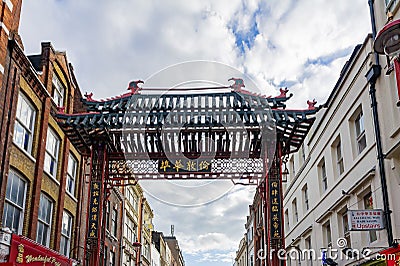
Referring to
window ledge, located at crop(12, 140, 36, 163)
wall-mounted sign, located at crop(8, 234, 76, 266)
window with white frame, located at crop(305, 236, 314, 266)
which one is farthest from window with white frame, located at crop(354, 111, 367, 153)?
window ledge, located at crop(12, 140, 36, 163)

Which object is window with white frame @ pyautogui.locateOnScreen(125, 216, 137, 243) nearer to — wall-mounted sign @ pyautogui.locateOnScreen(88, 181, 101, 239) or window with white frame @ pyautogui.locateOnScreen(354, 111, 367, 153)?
wall-mounted sign @ pyautogui.locateOnScreen(88, 181, 101, 239)

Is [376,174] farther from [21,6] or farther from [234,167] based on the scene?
[21,6]

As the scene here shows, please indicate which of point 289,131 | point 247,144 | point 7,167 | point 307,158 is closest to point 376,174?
point 289,131

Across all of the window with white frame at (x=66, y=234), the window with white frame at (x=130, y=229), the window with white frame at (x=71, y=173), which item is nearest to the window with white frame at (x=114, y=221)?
the window with white frame at (x=130, y=229)

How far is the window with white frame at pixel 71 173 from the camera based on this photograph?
24.3m

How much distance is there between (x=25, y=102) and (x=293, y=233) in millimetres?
17661

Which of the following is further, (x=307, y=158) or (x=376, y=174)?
(x=307, y=158)

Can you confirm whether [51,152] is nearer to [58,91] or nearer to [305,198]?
[58,91]

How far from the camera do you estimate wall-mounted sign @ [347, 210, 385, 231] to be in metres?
14.8

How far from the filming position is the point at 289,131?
1788 centimetres

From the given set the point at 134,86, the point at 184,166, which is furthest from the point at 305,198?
the point at 134,86

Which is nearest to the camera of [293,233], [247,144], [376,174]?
[376,174]

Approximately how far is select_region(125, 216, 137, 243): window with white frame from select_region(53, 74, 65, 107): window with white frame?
17830mm

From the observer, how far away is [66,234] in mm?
23578
